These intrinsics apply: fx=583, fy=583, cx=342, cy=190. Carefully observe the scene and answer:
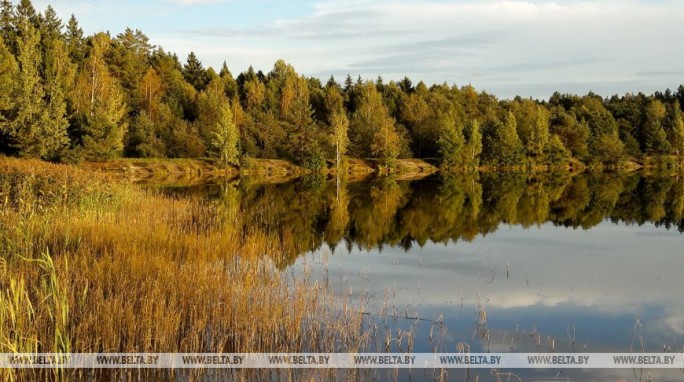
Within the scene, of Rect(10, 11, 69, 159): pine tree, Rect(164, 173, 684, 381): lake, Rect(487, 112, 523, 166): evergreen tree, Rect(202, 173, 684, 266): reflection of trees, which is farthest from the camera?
Rect(487, 112, 523, 166): evergreen tree

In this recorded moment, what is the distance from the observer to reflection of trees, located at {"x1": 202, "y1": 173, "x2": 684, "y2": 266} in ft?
74.7

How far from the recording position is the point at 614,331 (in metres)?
11.3

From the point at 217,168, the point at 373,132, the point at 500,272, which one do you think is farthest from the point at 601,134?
the point at 500,272

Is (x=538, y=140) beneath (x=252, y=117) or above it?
beneath

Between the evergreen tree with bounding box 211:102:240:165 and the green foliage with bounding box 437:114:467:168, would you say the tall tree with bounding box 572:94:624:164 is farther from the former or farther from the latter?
the evergreen tree with bounding box 211:102:240:165

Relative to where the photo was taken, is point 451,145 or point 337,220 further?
point 451,145

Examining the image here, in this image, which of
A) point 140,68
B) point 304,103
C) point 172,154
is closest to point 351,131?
point 304,103

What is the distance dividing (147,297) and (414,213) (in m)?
23.9

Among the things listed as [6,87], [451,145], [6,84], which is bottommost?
[451,145]

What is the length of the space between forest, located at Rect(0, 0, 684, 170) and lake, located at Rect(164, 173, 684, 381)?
97.0 ft

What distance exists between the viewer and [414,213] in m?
32.1

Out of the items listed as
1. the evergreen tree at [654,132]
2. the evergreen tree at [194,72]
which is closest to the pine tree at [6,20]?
the evergreen tree at [194,72]

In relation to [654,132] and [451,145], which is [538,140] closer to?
[451,145]

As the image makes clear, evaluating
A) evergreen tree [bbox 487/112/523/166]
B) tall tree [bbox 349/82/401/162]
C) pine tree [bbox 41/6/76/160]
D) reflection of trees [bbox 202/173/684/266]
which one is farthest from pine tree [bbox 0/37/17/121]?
evergreen tree [bbox 487/112/523/166]
